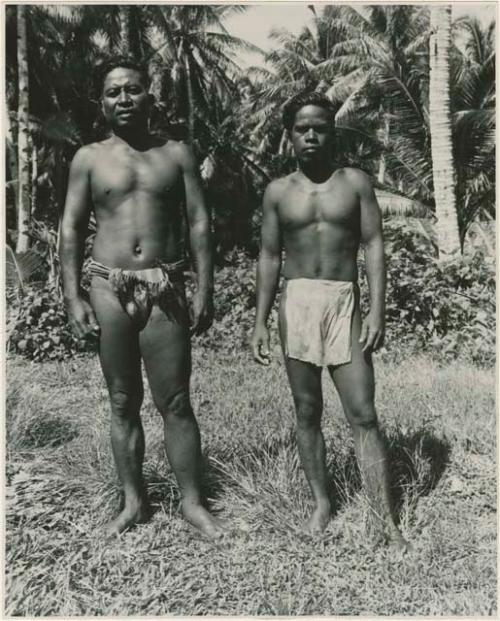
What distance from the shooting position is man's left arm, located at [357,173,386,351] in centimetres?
321

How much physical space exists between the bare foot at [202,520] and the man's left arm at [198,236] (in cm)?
94

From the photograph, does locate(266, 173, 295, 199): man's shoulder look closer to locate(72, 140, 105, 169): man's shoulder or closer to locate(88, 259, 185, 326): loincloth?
locate(88, 259, 185, 326): loincloth

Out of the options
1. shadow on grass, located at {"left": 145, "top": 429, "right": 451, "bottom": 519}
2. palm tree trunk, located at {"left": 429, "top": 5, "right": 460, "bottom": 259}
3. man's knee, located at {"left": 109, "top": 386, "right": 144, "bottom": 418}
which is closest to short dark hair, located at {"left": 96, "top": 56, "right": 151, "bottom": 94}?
man's knee, located at {"left": 109, "top": 386, "right": 144, "bottom": 418}

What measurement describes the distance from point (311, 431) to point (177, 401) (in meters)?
0.71

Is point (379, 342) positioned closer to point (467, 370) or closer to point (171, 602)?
point (171, 602)

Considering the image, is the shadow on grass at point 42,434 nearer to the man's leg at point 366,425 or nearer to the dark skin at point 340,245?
the dark skin at point 340,245

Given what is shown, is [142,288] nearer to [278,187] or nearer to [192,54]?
[278,187]

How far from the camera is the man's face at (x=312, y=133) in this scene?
316 centimetres

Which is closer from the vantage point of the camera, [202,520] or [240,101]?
[202,520]

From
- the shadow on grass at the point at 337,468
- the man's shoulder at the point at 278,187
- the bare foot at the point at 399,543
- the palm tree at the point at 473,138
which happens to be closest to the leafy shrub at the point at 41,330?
the shadow on grass at the point at 337,468

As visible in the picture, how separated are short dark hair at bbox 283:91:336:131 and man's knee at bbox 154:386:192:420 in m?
1.44

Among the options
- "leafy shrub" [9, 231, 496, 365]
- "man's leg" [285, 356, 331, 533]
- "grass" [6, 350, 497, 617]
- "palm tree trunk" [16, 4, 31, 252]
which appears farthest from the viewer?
"palm tree trunk" [16, 4, 31, 252]

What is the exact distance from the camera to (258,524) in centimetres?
343

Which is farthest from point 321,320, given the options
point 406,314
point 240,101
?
point 240,101
